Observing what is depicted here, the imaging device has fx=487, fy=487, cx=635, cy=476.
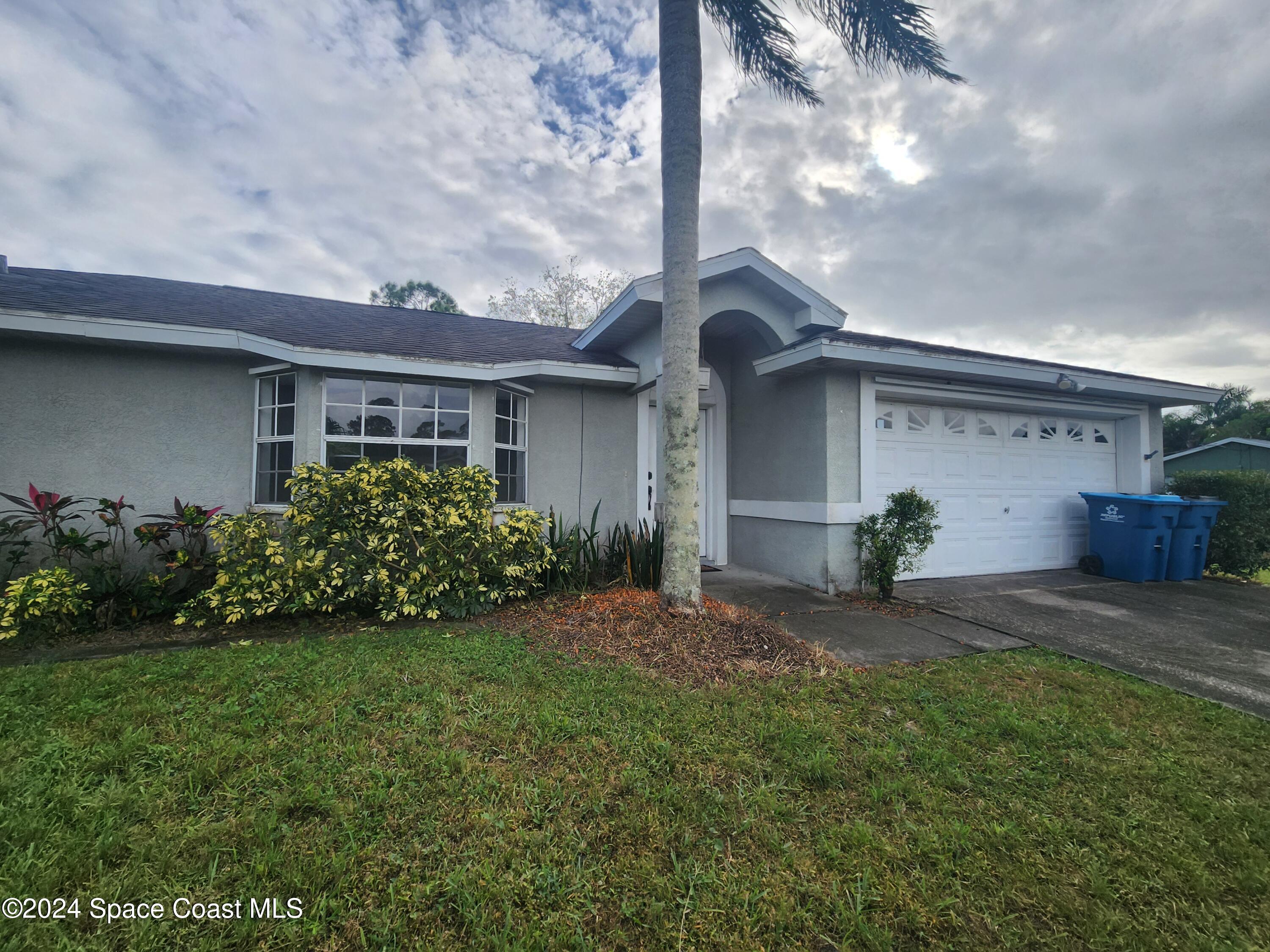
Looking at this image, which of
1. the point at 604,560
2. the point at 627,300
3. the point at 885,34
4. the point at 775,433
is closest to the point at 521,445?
the point at 604,560

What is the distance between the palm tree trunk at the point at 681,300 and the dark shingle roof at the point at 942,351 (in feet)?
7.62

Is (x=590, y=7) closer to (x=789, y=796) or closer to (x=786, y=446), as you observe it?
(x=786, y=446)

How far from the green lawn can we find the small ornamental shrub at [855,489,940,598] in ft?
8.18

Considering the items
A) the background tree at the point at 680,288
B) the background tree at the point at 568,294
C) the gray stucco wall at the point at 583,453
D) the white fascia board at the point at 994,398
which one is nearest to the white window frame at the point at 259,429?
the gray stucco wall at the point at 583,453

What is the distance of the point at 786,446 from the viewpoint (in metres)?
6.98

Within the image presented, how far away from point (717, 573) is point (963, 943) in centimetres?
577

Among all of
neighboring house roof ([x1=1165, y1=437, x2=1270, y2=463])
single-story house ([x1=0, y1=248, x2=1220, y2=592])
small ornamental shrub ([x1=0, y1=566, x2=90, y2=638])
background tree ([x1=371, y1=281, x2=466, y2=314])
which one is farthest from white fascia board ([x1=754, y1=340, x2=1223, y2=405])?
background tree ([x1=371, y1=281, x2=466, y2=314])

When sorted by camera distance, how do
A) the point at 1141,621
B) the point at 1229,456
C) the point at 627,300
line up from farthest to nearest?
the point at 1229,456 → the point at 627,300 → the point at 1141,621

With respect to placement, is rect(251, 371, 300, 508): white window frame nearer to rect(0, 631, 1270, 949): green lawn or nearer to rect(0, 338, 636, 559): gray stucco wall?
rect(0, 338, 636, 559): gray stucco wall

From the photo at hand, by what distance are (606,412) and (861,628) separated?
14.6 ft

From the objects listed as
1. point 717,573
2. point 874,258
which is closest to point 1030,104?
point 874,258

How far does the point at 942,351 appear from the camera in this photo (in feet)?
22.7

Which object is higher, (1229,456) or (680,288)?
(680,288)

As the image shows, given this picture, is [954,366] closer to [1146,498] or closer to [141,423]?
[1146,498]
